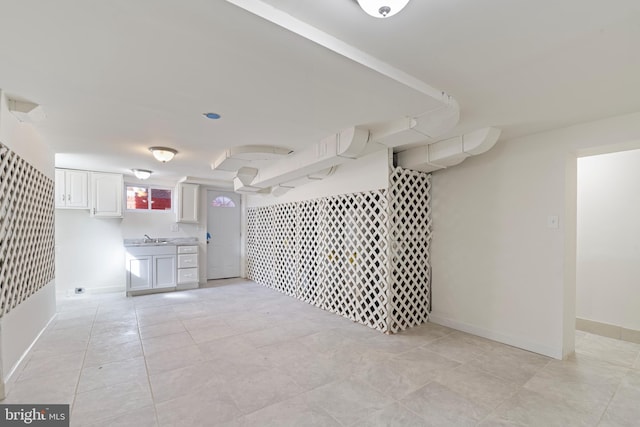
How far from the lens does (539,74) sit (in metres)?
1.86

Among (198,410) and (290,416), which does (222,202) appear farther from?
(290,416)

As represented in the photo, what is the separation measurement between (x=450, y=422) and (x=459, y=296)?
6.25ft

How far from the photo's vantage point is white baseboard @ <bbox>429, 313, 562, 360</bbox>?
275cm

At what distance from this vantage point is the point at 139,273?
16.9ft

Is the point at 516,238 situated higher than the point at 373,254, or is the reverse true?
the point at 516,238

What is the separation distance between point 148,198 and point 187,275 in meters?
1.76

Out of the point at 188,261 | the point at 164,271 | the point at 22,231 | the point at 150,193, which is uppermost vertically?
the point at 150,193

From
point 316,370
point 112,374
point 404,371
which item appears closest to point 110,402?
point 112,374

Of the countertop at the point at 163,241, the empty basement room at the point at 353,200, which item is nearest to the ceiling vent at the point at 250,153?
the empty basement room at the point at 353,200

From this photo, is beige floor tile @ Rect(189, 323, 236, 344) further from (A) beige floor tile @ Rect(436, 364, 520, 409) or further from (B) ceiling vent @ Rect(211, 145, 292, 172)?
(A) beige floor tile @ Rect(436, 364, 520, 409)

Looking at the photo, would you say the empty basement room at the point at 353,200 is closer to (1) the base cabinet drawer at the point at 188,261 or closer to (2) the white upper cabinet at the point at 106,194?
(2) the white upper cabinet at the point at 106,194

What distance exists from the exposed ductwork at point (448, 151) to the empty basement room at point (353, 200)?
24mm

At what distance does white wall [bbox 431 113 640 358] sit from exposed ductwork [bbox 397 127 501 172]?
37 cm

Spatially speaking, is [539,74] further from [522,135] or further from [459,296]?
[459,296]
